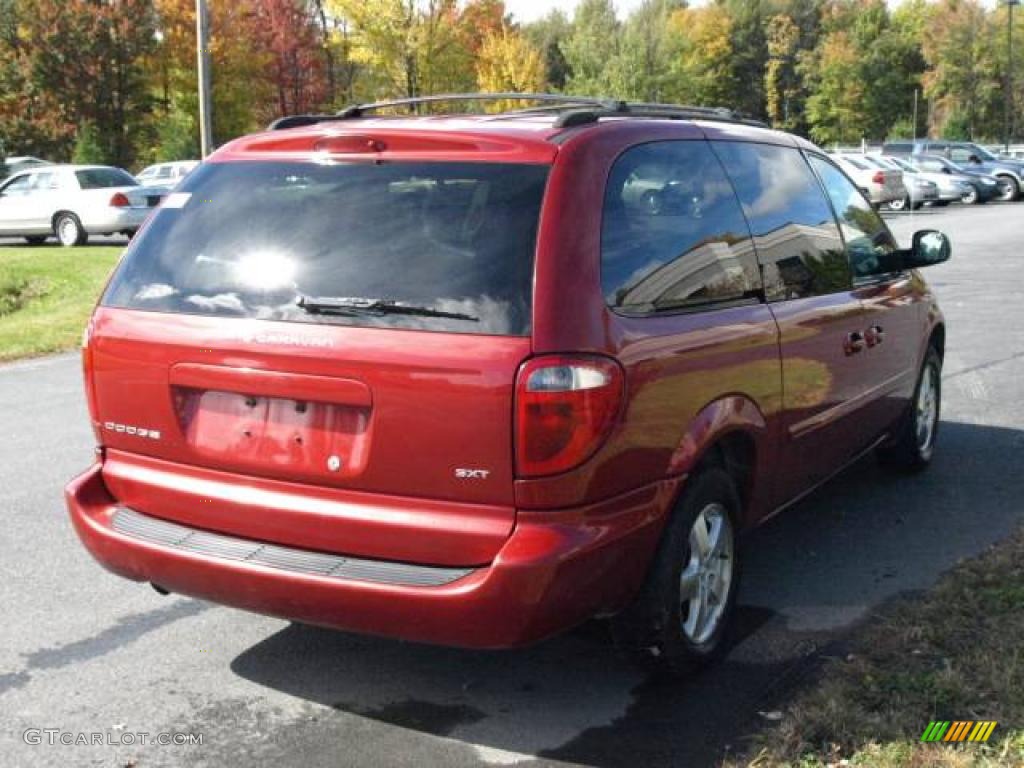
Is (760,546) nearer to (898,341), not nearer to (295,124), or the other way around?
(898,341)

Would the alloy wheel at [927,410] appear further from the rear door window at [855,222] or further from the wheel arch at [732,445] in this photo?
the wheel arch at [732,445]

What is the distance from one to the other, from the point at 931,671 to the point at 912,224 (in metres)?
24.5

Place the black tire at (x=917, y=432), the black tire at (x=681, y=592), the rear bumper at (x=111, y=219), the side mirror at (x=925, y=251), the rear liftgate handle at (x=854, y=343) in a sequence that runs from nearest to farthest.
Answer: the black tire at (x=681, y=592) < the rear liftgate handle at (x=854, y=343) < the side mirror at (x=925, y=251) < the black tire at (x=917, y=432) < the rear bumper at (x=111, y=219)

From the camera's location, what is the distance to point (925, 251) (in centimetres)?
585

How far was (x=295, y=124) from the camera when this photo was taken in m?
4.40

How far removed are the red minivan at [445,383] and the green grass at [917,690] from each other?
50cm

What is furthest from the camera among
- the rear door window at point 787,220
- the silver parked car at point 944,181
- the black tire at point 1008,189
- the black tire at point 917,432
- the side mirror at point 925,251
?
the black tire at point 1008,189

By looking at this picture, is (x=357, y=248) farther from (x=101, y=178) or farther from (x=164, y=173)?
(x=164, y=173)

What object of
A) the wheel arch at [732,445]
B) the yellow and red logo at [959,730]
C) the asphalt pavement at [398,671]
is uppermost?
the wheel arch at [732,445]

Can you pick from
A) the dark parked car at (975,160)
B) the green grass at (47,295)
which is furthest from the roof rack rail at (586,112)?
the dark parked car at (975,160)

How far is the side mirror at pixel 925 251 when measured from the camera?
5.85 metres

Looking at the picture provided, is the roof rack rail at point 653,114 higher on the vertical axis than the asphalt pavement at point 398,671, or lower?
higher

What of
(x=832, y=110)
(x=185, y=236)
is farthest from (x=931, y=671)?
(x=832, y=110)

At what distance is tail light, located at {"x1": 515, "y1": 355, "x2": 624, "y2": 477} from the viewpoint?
3.26m
